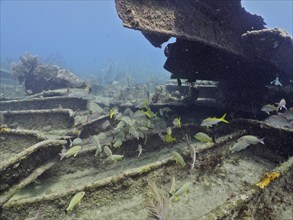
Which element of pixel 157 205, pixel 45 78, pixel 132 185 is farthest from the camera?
Answer: pixel 45 78

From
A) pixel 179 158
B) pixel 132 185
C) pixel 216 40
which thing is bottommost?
pixel 132 185

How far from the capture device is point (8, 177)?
17.7 feet

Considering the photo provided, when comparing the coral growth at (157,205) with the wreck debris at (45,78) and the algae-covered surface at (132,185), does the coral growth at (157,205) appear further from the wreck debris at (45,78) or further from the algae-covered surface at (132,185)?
the wreck debris at (45,78)

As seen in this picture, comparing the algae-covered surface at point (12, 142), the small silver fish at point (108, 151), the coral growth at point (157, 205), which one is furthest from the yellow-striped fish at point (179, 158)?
the algae-covered surface at point (12, 142)

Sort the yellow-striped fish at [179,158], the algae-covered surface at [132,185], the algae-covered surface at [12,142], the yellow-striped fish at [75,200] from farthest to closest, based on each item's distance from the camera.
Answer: the algae-covered surface at [12,142] → the yellow-striped fish at [179,158] → the algae-covered surface at [132,185] → the yellow-striped fish at [75,200]

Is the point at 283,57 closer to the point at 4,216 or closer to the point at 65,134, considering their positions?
the point at 65,134

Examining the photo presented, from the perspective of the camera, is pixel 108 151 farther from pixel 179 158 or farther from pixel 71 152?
pixel 179 158

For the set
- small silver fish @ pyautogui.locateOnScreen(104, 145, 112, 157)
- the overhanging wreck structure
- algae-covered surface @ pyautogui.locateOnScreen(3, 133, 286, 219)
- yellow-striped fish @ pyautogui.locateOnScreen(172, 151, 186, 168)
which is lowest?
algae-covered surface @ pyautogui.locateOnScreen(3, 133, 286, 219)

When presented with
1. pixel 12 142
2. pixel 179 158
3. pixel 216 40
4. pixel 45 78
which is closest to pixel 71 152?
pixel 12 142

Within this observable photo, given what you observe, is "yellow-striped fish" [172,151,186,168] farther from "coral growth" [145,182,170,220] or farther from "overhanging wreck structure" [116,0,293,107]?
"overhanging wreck structure" [116,0,293,107]

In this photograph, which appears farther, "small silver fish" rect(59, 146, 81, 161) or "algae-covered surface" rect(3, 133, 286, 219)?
"small silver fish" rect(59, 146, 81, 161)

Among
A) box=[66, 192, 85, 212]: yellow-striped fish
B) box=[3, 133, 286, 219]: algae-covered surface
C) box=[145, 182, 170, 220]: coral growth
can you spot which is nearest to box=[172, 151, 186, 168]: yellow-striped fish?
box=[3, 133, 286, 219]: algae-covered surface

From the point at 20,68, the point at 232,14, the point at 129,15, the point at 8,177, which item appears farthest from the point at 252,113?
the point at 20,68

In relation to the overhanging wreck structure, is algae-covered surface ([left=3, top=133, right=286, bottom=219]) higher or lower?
lower
